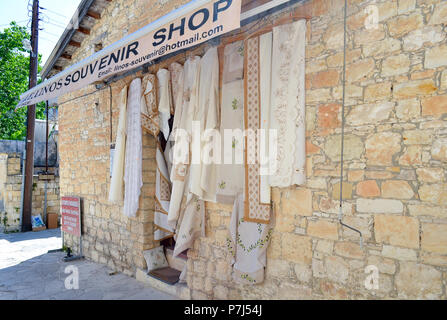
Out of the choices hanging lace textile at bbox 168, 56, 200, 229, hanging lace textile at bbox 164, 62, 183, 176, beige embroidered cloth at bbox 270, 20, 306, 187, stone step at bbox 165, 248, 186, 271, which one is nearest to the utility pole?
stone step at bbox 165, 248, 186, 271

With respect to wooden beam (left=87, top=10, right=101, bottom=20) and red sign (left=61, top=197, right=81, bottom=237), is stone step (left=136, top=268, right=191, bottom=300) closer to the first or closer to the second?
red sign (left=61, top=197, right=81, bottom=237)

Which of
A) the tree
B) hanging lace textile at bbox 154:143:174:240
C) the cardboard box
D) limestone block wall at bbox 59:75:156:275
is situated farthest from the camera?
the tree

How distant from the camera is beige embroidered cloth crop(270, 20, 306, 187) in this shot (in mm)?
2639

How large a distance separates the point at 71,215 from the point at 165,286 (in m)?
3.27

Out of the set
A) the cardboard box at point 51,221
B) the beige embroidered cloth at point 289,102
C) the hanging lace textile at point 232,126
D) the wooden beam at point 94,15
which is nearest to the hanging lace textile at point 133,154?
the hanging lace textile at point 232,126

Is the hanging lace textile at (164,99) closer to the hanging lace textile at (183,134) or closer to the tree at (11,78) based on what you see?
the hanging lace textile at (183,134)

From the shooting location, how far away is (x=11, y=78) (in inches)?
718

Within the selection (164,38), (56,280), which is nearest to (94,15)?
(164,38)

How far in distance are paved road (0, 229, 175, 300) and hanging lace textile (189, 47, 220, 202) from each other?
1.60 metres

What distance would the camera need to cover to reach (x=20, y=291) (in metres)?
4.30

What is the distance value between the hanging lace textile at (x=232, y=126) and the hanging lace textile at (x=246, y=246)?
0.19 m

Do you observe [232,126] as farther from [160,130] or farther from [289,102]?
[160,130]

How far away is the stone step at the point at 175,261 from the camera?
173 inches
